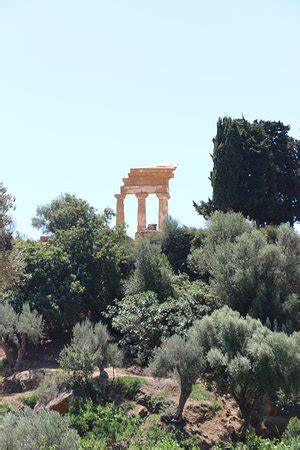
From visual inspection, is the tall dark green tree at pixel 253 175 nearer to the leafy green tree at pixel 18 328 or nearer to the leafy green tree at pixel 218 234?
the leafy green tree at pixel 218 234

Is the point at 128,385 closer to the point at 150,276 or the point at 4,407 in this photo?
the point at 4,407

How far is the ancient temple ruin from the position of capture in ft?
146

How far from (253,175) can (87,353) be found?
15.5 m

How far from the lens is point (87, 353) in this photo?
85.9 feet

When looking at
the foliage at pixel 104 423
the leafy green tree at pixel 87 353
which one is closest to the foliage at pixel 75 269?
the leafy green tree at pixel 87 353

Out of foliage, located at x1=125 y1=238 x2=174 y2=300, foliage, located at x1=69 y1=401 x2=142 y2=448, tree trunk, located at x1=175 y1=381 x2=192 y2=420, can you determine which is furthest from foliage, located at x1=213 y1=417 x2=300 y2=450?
foliage, located at x1=125 y1=238 x2=174 y2=300

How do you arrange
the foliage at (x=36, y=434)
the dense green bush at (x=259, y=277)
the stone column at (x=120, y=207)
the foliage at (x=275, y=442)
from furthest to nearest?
the stone column at (x=120, y=207) → the dense green bush at (x=259, y=277) → the foliage at (x=275, y=442) → the foliage at (x=36, y=434)

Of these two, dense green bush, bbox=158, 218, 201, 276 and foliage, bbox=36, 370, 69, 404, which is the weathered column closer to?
dense green bush, bbox=158, 218, 201, 276

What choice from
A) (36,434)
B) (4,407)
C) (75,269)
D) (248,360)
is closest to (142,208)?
(75,269)

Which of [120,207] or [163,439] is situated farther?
[120,207]

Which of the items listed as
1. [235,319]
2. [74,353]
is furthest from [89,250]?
[235,319]

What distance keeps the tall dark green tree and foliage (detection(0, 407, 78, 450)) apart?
827 inches

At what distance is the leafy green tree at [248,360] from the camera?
23.5 meters

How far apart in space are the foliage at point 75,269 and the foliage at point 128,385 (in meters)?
5.54
